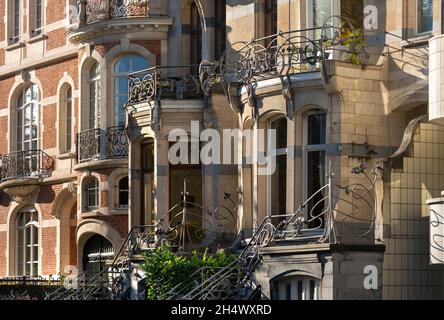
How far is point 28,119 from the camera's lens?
42125mm

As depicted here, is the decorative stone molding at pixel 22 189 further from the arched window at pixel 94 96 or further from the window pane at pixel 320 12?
the window pane at pixel 320 12

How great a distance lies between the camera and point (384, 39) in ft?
97.6

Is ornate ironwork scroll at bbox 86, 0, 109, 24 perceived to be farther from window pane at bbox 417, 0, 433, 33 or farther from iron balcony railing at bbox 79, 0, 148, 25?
window pane at bbox 417, 0, 433, 33

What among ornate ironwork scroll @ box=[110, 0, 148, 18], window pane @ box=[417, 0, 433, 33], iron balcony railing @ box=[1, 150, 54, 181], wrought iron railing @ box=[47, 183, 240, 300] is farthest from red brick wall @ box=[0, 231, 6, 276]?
window pane @ box=[417, 0, 433, 33]

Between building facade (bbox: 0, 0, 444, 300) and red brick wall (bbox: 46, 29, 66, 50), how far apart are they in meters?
0.08

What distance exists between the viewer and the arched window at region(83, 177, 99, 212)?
37.8 metres

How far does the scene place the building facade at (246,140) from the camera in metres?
28.1

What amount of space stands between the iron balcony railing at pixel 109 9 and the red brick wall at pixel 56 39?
325 cm

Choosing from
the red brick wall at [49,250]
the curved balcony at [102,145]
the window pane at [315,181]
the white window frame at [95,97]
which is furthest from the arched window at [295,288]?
the red brick wall at [49,250]
